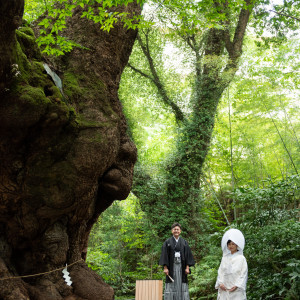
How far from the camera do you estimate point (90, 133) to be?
4172mm

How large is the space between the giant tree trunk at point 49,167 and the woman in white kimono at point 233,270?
1.54 metres

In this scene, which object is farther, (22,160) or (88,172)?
(88,172)

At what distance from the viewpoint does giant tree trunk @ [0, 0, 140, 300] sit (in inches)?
136

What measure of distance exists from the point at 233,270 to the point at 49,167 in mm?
2729

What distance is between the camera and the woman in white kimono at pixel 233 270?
425 cm

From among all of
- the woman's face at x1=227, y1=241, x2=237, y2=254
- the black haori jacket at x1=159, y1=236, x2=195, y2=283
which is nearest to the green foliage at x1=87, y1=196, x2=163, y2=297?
the black haori jacket at x1=159, y1=236, x2=195, y2=283

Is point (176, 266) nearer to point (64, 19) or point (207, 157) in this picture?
point (64, 19)

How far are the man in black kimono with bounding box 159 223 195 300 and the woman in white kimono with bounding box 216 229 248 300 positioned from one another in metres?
1.45

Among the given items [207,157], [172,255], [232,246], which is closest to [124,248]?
[207,157]

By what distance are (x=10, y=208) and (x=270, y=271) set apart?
14.4ft

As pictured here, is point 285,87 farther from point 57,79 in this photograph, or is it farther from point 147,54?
point 57,79

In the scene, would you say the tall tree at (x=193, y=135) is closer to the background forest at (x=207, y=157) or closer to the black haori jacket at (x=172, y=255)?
the background forest at (x=207, y=157)

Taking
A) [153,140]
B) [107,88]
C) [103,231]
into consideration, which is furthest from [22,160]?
[153,140]

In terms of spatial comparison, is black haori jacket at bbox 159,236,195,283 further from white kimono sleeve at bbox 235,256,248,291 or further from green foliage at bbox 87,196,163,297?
green foliage at bbox 87,196,163,297
